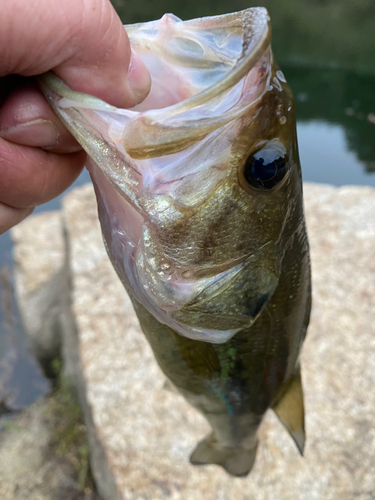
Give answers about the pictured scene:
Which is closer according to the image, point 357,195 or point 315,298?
point 315,298

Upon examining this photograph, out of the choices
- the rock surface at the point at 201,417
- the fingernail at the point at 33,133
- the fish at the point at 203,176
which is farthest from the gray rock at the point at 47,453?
the fingernail at the point at 33,133

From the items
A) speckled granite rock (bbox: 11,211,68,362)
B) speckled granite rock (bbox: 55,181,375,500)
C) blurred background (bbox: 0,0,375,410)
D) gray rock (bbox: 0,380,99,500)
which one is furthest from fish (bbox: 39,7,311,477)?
blurred background (bbox: 0,0,375,410)

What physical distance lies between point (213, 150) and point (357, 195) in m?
2.98

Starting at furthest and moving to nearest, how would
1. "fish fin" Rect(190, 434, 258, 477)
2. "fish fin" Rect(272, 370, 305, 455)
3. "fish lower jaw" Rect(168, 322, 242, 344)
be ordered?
"fish fin" Rect(190, 434, 258, 477), "fish fin" Rect(272, 370, 305, 455), "fish lower jaw" Rect(168, 322, 242, 344)

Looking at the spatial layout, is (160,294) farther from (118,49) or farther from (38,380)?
(38,380)

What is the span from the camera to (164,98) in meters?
0.73

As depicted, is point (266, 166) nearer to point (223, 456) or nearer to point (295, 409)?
point (295, 409)

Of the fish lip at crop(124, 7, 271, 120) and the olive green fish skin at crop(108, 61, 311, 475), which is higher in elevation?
the fish lip at crop(124, 7, 271, 120)

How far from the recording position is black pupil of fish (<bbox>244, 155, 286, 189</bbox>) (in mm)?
627

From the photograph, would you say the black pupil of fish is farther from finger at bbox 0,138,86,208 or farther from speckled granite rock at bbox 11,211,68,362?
speckled granite rock at bbox 11,211,68,362

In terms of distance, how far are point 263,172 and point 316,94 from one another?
8.53 metres

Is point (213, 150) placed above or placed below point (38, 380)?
above

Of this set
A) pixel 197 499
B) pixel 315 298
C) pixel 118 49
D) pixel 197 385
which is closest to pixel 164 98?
pixel 118 49

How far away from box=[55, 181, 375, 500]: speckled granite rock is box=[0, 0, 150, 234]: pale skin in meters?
1.50
